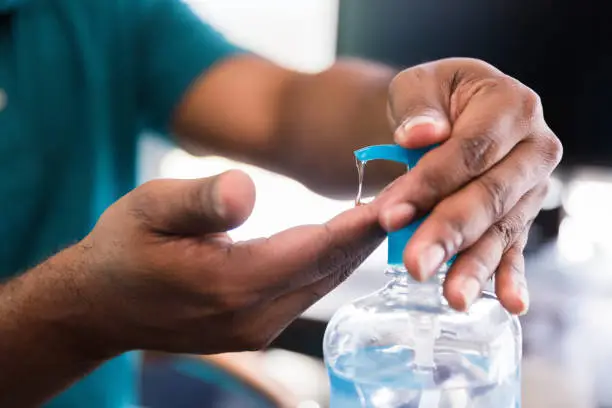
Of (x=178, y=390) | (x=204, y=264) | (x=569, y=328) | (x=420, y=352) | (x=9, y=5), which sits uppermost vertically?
(x=9, y=5)

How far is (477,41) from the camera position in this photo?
1013 millimetres

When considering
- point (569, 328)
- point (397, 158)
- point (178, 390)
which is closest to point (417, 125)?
point (397, 158)

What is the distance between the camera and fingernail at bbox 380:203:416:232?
379 millimetres

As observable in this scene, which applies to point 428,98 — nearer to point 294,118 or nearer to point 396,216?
point 396,216

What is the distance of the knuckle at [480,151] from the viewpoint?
0.40 metres

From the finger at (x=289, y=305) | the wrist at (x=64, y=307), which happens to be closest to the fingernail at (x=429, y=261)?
the finger at (x=289, y=305)

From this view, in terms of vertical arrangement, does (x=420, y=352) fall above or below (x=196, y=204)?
below

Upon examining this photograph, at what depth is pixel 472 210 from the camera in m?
0.39

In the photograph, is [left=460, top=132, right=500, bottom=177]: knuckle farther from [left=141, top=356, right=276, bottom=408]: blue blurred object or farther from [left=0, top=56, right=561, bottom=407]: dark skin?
[left=141, top=356, right=276, bottom=408]: blue blurred object

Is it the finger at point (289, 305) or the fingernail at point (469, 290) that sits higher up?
the fingernail at point (469, 290)

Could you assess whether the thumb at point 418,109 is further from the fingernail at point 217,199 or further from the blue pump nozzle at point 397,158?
the fingernail at point 217,199

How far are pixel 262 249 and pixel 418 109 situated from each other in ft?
0.46

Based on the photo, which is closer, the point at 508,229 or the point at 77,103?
the point at 508,229

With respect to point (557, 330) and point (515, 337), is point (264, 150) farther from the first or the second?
point (557, 330)
